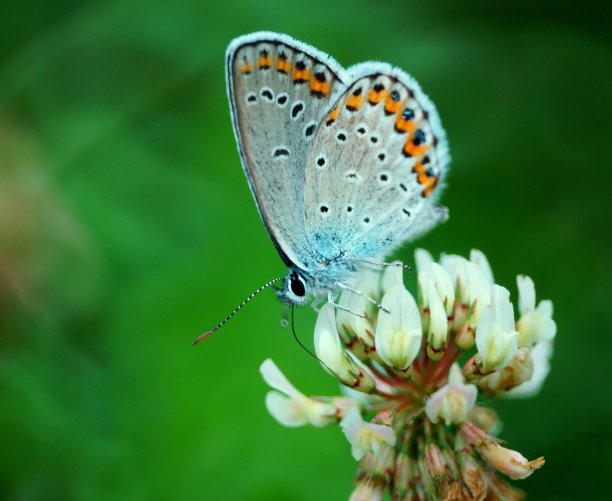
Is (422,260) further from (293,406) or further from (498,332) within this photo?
(293,406)

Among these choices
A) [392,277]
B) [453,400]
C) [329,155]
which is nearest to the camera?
[453,400]

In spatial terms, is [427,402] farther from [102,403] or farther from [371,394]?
[102,403]

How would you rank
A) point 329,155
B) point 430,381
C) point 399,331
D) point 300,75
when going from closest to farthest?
point 399,331 → point 430,381 → point 300,75 → point 329,155

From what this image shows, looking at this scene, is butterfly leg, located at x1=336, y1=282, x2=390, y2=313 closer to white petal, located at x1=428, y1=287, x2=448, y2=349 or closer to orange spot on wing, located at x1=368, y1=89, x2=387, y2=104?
white petal, located at x1=428, y1=287, x2=448, y2=349

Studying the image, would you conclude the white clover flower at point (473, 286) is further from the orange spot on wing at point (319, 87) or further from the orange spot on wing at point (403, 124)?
the orange spot on wing at point (319, 87)

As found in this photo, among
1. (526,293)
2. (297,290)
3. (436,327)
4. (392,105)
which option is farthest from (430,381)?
(392,105)

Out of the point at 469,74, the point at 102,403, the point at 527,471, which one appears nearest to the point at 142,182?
the point at 102,403

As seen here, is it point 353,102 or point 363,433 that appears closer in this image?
point 363,433

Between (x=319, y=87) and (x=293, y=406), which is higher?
(x=319, y=87)
